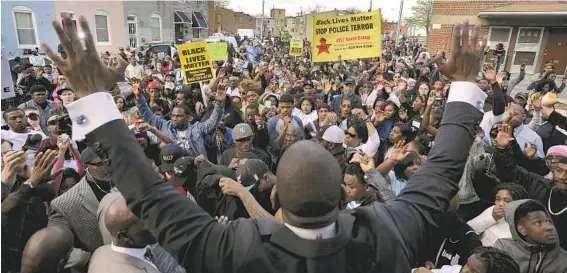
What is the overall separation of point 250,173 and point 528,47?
731 inches

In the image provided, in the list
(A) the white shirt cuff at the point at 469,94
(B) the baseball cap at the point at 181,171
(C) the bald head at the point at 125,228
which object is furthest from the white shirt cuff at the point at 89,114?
(B) the baseball cap at the point at 181,171

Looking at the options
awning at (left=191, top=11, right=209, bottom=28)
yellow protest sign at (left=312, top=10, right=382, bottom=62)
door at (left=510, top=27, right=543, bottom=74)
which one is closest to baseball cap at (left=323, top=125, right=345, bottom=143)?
yellow protest sign at (left=312, top=10, right=382, bottom=62)

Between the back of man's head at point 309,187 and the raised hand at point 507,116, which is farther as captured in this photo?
the raised hand at point 507,116

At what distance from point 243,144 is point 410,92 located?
5.51m

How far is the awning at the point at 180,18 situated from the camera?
28553mm

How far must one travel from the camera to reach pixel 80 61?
1.12 meters

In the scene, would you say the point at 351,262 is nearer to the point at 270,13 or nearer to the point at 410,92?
the point at 410,92

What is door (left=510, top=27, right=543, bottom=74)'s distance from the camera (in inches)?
664

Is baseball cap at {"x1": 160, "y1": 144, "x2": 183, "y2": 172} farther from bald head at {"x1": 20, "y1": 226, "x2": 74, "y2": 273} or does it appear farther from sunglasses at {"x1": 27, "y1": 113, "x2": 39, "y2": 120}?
sunglasses at {"x1": 27, "y1": 113, "x2": 39, "y2": 120}

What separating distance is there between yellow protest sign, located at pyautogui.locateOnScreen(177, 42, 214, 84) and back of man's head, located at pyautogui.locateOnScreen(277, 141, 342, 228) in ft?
21.0

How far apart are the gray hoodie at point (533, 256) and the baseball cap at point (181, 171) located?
251 cm

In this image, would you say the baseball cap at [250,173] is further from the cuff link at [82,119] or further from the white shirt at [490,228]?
the cuff link at [82,119]

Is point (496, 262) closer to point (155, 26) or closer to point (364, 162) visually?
point (364, 162)

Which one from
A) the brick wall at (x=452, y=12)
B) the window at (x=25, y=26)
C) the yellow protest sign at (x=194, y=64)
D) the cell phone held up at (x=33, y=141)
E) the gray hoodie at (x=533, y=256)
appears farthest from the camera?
the window at (x=25, y=26)
